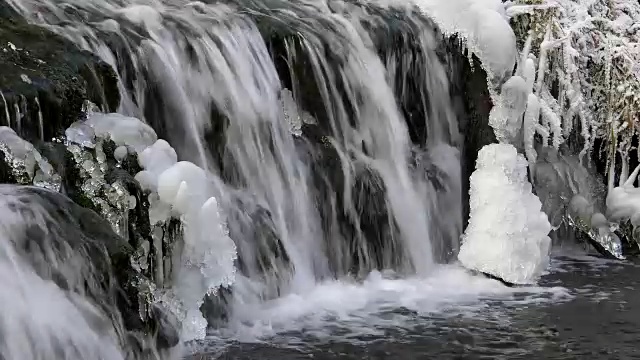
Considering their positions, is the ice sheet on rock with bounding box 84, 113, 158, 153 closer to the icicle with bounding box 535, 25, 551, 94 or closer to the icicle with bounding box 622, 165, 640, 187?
the icicle with bounding box 535, 25, 551, 94

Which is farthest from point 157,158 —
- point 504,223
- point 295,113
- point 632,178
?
point 632,178

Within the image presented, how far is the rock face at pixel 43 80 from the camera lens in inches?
174

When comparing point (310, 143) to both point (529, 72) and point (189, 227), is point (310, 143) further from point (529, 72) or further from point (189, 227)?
point (529, 72)

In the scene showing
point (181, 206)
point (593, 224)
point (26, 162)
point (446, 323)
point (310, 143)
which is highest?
point (310, 143)

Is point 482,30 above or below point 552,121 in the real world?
above

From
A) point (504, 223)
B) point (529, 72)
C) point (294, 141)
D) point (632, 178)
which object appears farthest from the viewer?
point (632, 178)

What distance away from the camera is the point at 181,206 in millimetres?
4547

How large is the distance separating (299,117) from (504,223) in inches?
68.6

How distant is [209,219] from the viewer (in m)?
4.62

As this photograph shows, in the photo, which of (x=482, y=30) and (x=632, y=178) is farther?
(x=632, y=178)

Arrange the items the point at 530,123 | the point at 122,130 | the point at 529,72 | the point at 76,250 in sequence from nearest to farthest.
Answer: the point at 76,250
the point at 122,130
the point at 530,123
the point at 529,72

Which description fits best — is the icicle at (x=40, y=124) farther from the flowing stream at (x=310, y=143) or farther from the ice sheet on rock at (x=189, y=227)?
the flowing stream at (x=310, y=143)

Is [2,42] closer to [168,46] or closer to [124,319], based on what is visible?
[168,46]

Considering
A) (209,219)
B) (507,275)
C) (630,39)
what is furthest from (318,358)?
(630,39)
